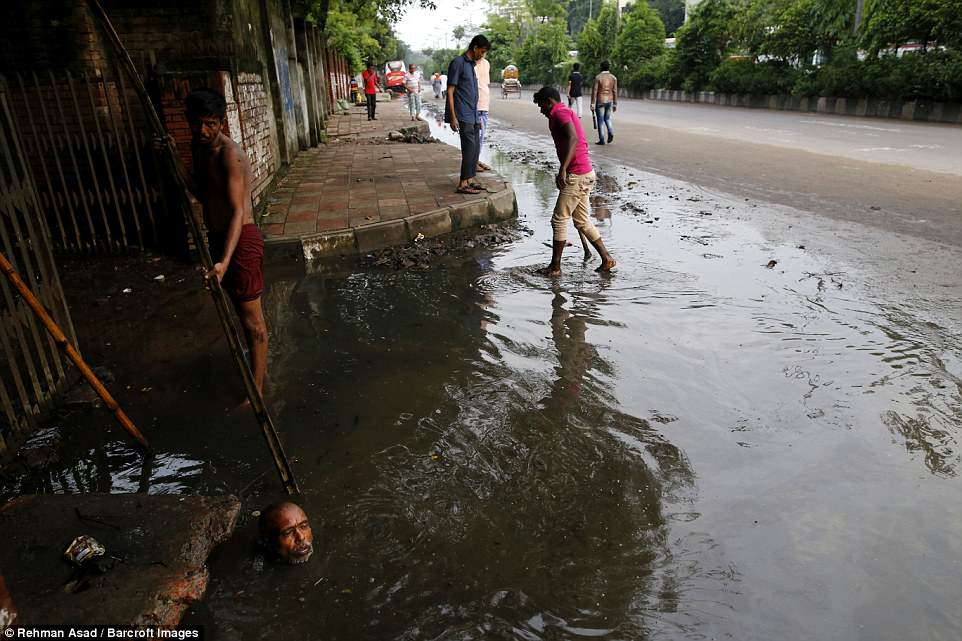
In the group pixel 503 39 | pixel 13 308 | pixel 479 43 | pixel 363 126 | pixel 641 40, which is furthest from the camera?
pixel 503 39

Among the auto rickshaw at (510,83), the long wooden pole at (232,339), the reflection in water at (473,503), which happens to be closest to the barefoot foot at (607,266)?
the reflection in water at (473,503)

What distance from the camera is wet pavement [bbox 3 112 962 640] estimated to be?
2.18 metres

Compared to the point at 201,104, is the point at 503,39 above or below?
above

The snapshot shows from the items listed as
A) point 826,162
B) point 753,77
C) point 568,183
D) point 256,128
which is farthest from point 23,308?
point 753,77

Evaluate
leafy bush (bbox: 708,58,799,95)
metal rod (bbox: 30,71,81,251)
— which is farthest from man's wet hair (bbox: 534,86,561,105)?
leafy bush (bbox: 708,58,799,95)

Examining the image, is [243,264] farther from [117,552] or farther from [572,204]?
[572,204]

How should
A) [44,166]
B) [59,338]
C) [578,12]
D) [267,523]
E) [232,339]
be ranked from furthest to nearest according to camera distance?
[578,12] < [44,166] < [59,338] < [232,339] < [267,523]

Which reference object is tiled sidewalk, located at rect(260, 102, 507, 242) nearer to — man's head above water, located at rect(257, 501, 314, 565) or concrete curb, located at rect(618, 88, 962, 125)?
man's head above water, located at rect(257, 501, 314, 565)

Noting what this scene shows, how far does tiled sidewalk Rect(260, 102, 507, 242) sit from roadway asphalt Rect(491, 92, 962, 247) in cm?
389

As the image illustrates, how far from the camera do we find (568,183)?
5691mm

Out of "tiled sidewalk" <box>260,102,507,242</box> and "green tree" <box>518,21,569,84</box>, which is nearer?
"tiled sidewalk" <box>260,102,507,242</box>

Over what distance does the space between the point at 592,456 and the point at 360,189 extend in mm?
6431

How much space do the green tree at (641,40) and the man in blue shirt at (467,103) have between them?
37.2 metres

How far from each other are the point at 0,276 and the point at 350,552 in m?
2.46
